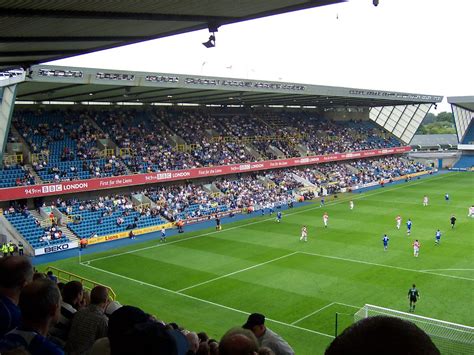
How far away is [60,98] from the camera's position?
138ft

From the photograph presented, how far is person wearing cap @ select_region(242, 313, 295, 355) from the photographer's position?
5840mm

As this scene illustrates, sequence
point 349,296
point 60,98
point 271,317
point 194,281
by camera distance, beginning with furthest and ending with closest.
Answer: point 60,98, point 194,281, point 349,296, point 271,317

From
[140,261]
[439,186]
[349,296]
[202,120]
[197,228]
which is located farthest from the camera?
[439,186]

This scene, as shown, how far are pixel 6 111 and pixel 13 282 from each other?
31.5 meters

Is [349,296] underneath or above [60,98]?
underneath

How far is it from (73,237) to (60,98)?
14.0 m

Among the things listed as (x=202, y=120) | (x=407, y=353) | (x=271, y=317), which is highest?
(x=202, y=120)

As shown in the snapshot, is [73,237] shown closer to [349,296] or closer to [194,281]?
[194,281]

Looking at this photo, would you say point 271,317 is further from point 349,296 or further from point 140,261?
point 140,261

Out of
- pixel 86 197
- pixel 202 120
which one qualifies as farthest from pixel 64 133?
pixel 202 120

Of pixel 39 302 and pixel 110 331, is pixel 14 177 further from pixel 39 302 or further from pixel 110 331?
pixel 110 331

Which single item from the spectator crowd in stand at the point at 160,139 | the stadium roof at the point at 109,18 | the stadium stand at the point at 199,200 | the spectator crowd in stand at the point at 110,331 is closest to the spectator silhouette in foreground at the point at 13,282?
the spectator crowd in stand at the point at 110,331

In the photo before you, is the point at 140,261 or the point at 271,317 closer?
the point at 271,317

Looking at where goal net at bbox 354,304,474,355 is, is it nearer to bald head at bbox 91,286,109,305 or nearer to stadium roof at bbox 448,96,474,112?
bald head at bbox 91,286,109,305
